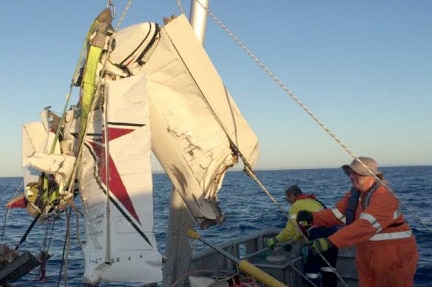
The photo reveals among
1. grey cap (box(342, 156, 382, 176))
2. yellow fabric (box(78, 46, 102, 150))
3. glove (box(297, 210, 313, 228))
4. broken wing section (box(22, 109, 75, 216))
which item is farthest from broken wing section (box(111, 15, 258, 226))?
glove (box(297, 210, 313, 228))

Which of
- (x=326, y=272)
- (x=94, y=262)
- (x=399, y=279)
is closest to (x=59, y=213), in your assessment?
(x=94, y=262)

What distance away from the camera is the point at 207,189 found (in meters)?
4.55

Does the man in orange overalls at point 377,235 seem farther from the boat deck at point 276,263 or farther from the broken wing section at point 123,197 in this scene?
the boat deck at point 276,263

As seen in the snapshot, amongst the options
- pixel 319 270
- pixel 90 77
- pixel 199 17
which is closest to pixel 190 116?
pixel 90 77

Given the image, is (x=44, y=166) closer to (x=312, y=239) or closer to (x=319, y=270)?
(x=312, y=239)

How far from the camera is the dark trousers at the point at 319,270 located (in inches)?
253

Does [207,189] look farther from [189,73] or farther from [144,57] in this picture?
[144,57]

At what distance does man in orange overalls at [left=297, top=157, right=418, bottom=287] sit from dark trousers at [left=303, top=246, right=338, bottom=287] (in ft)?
4.84

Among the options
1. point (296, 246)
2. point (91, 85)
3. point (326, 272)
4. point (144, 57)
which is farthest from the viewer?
point (296, 246)

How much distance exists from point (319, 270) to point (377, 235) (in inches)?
77.2

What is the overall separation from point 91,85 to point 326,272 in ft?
14.7

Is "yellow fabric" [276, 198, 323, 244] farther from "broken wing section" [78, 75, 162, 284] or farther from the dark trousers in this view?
"broken wing section" [78, 75, 162, 284]

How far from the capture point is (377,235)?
15.5ft

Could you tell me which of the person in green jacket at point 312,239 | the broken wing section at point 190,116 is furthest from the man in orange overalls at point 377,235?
the person in green jacket at point 312,239
